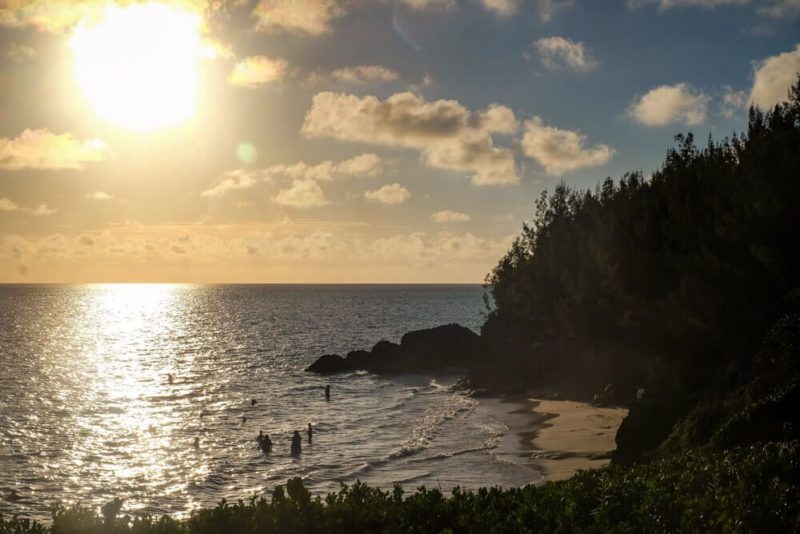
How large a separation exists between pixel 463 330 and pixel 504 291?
12718 millimetres

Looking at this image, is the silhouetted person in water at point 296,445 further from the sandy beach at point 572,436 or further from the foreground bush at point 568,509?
the foreground bush at point 568,509

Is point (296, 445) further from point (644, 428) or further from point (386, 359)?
point (386, 359)

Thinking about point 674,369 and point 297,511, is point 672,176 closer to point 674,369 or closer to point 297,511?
point 674,369

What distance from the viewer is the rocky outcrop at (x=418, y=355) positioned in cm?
9056

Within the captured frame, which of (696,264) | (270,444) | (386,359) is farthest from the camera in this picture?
(386,359)

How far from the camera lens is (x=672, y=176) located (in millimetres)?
43969

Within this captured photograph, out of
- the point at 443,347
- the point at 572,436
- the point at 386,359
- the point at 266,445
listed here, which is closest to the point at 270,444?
the point at 266,445

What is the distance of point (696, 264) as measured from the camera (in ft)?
119

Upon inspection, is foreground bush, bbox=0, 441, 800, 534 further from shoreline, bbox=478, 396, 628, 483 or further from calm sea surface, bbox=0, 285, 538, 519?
shoreline, bbox=478, 396, 628, 483

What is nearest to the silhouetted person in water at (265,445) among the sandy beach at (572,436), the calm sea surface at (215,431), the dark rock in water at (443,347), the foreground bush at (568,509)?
the calm sea surface at (215,431)

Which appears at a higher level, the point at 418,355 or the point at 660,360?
the point at 660,360

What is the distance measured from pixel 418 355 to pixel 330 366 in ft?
38.3

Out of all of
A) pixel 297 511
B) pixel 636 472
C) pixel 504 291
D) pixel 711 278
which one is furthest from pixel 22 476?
pixel 504 291

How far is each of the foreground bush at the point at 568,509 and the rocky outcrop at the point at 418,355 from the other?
74.7 m
